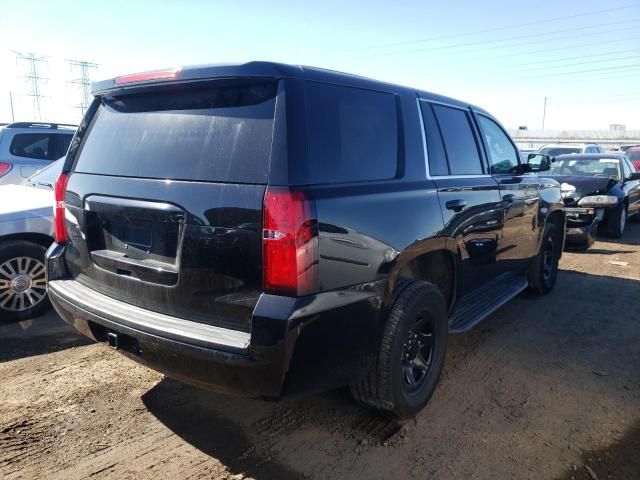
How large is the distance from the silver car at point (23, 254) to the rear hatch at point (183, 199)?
203 cm

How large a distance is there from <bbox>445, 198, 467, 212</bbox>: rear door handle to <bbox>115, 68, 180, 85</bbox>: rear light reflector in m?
1.86

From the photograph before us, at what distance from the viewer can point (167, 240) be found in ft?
8.25

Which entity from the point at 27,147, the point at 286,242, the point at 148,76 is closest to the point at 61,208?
the point at 148,76

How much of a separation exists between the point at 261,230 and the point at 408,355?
4.58 feet

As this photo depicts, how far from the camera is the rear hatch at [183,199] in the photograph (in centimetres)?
231

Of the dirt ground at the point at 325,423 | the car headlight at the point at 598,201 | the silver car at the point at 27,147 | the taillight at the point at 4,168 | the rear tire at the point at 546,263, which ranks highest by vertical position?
the silver car at the point at 27,147

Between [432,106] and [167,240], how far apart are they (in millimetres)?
2125

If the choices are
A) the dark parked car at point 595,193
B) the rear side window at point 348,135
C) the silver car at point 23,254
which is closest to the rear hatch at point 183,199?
the rear side window at point 348,135

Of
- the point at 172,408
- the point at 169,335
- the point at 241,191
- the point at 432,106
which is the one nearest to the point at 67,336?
the point at 172,408

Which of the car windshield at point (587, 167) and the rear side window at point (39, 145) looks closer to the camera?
the rear side window at point (39, 145)

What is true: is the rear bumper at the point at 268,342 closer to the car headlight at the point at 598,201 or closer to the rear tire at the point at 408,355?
the rear tire at the point at 408,355

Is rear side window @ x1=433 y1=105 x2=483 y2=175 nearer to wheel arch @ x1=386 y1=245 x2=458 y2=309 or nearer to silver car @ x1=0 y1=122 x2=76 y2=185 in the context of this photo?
wheel arch @ x1=386 y1=245 x2=458 y2=309

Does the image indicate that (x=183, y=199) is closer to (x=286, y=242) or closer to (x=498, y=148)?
(x=286, y=242)

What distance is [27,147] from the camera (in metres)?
7.61
